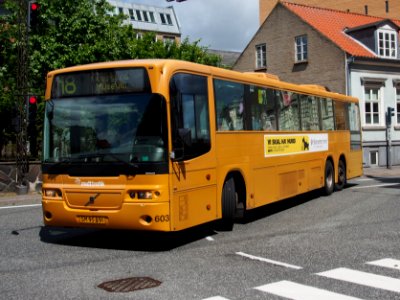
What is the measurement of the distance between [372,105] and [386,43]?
412 cm

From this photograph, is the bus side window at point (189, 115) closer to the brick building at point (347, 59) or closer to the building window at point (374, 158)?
the brick building at point (347, 59)

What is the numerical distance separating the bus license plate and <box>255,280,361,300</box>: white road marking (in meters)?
2.96

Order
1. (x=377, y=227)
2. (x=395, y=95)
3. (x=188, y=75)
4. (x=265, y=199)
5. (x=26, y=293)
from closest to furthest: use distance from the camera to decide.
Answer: (x=26, y=293)
(x=188, y=75)
(x=377, y=227)
(x=265, y=199)
(x=395, y=95)

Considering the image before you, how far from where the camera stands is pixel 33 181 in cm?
1881

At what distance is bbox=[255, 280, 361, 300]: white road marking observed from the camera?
584 centimetres

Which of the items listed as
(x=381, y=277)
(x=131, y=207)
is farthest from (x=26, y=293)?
(x=381, y=277)

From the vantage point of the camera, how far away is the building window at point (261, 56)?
37.0 meters

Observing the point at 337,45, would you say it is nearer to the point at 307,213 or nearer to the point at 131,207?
the point at 307,213

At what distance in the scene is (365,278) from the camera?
6633 mm

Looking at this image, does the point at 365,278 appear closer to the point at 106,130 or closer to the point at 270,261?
the point at 270,261

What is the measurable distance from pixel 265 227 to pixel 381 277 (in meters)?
3.97

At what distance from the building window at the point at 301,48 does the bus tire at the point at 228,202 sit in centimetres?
2513

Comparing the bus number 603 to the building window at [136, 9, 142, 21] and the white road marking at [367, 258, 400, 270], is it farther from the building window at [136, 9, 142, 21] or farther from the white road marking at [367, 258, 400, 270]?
the building window at [136, 9, 142, 21]

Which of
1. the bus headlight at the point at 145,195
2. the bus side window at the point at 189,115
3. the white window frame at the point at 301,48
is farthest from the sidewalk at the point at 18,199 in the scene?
the white window frame at the point at 301,48
